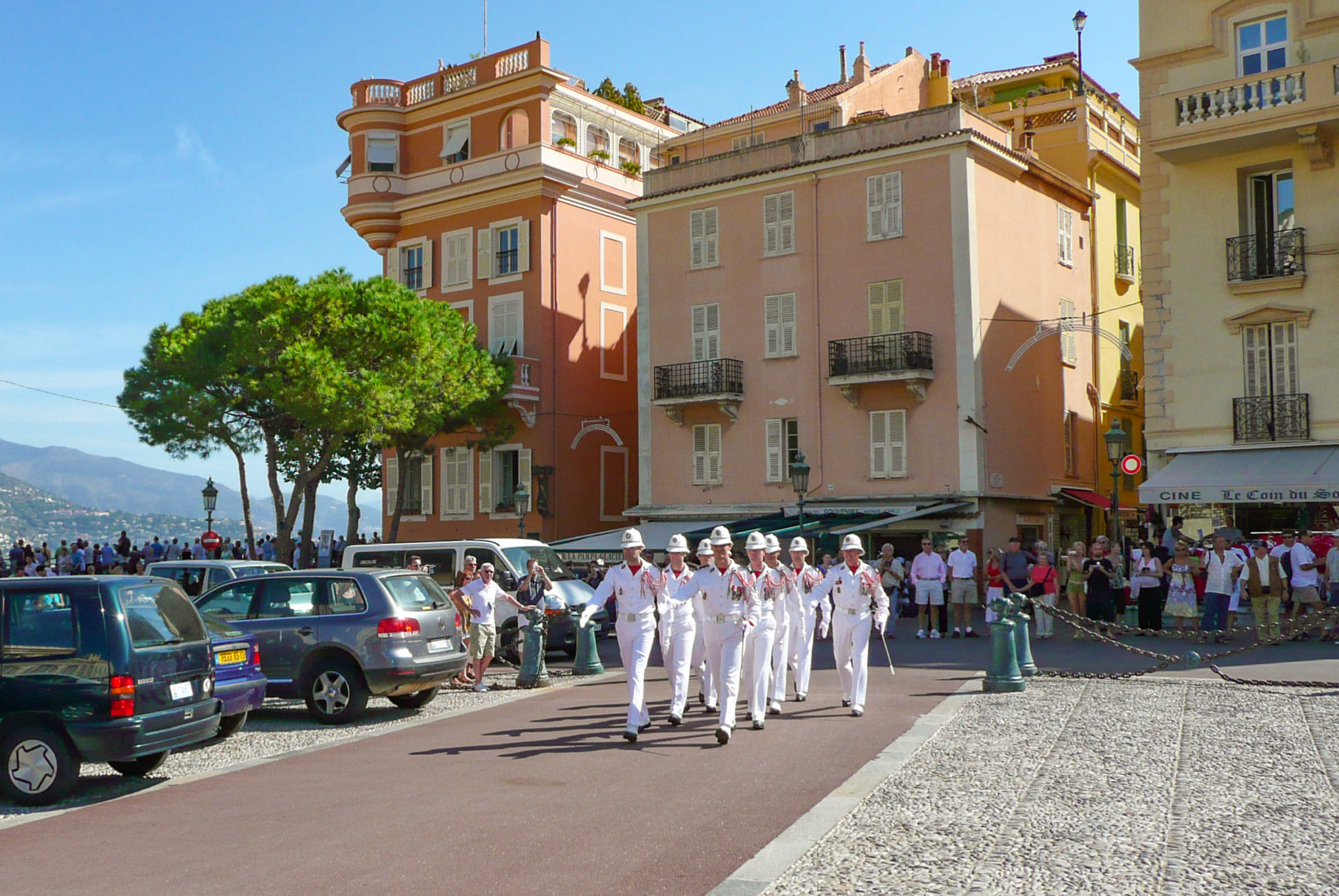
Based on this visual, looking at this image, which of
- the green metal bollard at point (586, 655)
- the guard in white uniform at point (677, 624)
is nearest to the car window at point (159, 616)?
the guard in white uniform at point (677, 624)

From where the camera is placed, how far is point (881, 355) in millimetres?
32156

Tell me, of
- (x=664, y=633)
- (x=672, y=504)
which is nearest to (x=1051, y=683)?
(x=664, y=633)

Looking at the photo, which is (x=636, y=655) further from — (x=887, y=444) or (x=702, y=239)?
(x=702, y=239)

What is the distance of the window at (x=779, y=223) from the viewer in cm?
3425

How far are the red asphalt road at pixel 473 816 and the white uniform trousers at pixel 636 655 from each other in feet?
0.88

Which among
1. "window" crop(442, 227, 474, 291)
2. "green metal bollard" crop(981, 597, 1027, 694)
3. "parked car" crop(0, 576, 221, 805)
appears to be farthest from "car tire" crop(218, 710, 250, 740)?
"window" crop(442, 227, 474, 291)

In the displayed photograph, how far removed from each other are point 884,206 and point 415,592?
21575 millimetres

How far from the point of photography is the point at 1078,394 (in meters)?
35.7

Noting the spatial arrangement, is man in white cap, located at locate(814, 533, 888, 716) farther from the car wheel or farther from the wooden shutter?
the wooden shutter

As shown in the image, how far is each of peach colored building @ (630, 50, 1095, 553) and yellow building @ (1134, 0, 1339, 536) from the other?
5208 mm

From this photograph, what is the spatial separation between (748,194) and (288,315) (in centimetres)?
1207

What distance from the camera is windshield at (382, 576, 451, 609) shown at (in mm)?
13602

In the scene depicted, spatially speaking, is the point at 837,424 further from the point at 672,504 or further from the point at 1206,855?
the point at 1206,855

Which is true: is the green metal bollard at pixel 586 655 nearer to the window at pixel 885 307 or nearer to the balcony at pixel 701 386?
the window at pixel 885 307
